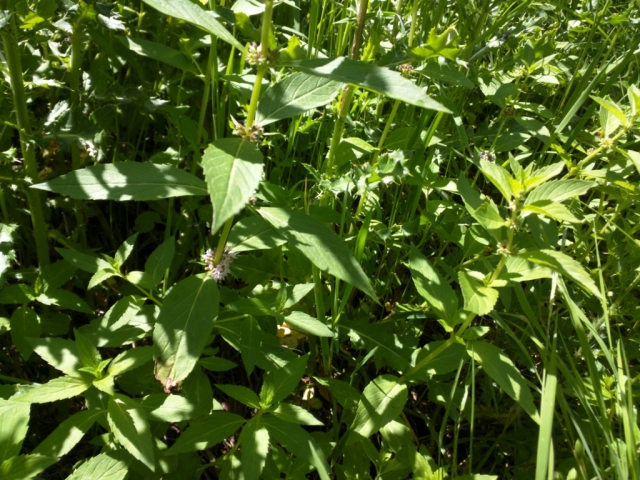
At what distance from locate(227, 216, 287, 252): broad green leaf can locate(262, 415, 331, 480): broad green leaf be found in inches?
Answer: 19.0

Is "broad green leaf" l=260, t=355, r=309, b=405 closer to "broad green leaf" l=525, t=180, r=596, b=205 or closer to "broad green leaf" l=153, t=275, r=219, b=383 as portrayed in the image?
"broad green leaf" l=153, t=275, r=219, b=383

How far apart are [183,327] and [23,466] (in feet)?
1.64

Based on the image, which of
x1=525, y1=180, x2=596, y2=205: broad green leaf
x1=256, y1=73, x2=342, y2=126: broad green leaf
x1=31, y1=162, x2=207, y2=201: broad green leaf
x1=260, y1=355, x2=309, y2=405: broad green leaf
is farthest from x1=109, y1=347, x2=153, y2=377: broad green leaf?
x1=525, y1=180, x2=596, y2=205: broad green leaf

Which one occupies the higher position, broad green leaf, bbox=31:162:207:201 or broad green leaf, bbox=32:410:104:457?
broad green leaf, bbox=31:162:207:201

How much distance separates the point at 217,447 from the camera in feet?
6.47

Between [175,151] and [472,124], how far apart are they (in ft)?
5.07

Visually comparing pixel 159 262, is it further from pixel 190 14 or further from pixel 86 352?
pixel 190 14

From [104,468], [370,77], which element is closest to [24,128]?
[104,468]

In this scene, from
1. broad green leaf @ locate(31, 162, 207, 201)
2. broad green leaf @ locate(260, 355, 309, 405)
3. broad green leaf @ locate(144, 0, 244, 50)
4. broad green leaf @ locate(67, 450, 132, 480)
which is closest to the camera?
broad green leaf @ locate(144, 0, 244, 50)

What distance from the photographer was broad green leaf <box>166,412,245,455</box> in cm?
151

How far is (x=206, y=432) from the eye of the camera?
1543mm

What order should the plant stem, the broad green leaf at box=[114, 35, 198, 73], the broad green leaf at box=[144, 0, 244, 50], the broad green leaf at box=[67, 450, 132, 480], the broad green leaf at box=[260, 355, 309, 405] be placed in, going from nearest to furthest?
1. the broad green leaf at box=[144, 0, 244, 50]
2. the broad green leaf at box=[67, 450, 132, 480]
3. the broad green leaf at box=[260, 355, 309, 405]
4. the plant stem
5. the broad green leaf at box=[114, 35, 198, 73]

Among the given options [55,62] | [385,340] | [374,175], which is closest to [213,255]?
[374,175]

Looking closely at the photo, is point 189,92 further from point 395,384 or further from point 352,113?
point 395,384
